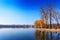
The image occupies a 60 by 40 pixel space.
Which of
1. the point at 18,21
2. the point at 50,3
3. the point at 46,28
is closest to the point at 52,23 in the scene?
the point at 46,28

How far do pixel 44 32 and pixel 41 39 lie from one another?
0.92 meters

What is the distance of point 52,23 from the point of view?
564cm

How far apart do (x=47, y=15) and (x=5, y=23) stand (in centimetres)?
176

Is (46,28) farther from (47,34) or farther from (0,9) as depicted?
(0,9)

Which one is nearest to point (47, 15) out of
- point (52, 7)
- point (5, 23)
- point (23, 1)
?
point (52, 7)

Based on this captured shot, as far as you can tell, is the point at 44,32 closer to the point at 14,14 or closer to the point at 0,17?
the point at 14,14

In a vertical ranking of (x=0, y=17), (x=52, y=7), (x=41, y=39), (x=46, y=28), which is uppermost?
(x=52, y=7)

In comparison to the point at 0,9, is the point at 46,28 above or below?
below

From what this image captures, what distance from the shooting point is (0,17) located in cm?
541

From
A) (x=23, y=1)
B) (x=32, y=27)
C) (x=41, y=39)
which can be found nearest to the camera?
(x=41, y=39)

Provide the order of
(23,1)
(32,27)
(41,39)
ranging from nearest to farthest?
(41,39)
(23,1)
(32,27)

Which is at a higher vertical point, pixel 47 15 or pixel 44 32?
pixel 47 15

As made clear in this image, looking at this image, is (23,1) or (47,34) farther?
(47,34)

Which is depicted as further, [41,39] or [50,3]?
[50,3]
